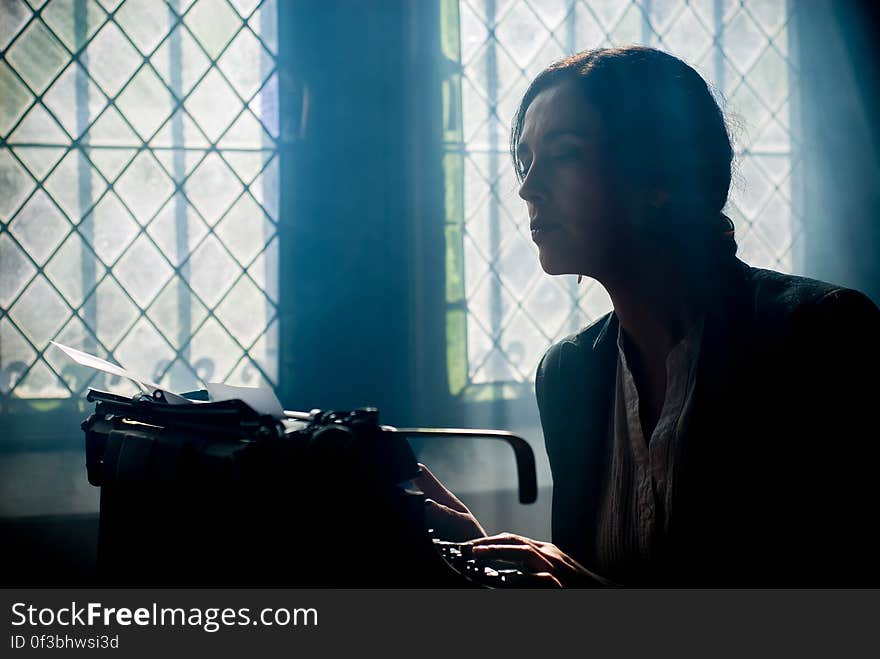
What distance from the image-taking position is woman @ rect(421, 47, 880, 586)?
0.81 metres

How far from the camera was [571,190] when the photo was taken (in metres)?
0.91

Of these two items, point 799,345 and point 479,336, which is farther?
point 479,336

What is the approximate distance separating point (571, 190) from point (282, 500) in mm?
559

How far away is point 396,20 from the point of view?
1.77 metres

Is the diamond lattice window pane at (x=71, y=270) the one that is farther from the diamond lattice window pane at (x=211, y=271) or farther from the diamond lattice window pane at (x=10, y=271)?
the diamond lattice window pane at (x=211, y=271)

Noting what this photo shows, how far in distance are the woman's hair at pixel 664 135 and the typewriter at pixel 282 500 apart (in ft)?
1.60

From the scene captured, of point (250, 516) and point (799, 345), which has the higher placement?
point (799, 345)

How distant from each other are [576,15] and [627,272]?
1.24 m

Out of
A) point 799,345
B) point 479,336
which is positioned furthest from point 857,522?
point 479,336

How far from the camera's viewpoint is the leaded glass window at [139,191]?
160 centimetres

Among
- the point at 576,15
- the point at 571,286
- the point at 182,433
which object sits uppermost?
the point at 576,15

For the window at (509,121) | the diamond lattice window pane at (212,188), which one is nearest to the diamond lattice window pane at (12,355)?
the diamond lattice window pane at (212,188)

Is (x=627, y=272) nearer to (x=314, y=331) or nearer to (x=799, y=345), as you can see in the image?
(x=799, y=345)

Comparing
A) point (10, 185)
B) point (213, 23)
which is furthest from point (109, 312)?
point (213, 23)
